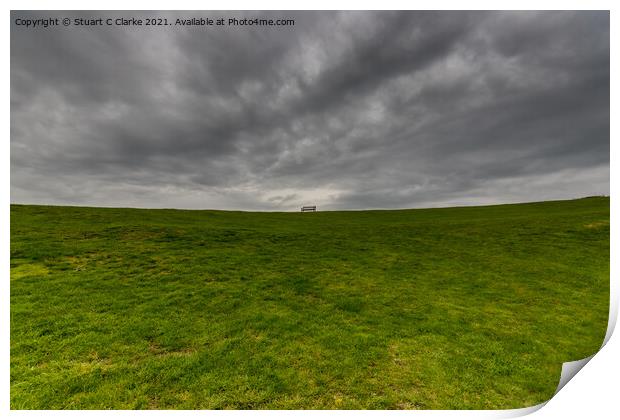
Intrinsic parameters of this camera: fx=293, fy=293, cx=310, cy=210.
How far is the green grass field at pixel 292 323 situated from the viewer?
7848 mm

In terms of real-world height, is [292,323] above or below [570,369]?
above

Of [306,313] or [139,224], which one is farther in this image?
[139,224]

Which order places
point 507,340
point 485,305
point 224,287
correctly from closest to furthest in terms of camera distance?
point 507,340 → point 485,305 → point 224,287

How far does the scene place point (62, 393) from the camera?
296 inches

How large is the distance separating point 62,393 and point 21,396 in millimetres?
1098

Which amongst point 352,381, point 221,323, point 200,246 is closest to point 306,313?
point 221,323

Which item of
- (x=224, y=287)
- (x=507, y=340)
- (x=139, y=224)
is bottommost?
(x=507, y=340)

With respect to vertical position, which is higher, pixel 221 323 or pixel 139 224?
pixel 139 224

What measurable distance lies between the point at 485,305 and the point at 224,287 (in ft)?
41.6

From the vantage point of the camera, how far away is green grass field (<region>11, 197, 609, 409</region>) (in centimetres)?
785

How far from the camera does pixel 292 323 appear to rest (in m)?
11.4

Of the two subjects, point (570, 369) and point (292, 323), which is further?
point (292, 323)
